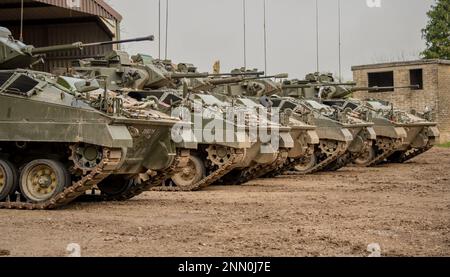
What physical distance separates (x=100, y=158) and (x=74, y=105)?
90 centimetres

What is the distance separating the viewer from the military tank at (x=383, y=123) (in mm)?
27625

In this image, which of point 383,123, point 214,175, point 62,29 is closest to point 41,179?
point 214,175

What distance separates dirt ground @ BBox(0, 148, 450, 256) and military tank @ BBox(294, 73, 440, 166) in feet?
28.9

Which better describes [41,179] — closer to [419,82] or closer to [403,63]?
[403,63]

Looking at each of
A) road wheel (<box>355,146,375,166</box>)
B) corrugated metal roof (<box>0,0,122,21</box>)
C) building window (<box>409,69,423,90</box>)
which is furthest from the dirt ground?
building window (<box>409,69,423,90</box>)

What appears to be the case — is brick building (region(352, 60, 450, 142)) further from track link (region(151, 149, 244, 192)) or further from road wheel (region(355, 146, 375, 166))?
track link (region(151, 149, 244, 192))

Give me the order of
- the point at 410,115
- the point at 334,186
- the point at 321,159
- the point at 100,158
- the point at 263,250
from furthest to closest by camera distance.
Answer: the point at 410,115 → the point at 321,159 → the point at 334,186 → the point at 100,158 → the point at 263,250

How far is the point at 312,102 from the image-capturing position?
2605 centimetres

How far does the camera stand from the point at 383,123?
2766 centimetres

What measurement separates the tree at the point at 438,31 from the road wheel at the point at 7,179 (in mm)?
40426

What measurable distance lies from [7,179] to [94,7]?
14.0 metres

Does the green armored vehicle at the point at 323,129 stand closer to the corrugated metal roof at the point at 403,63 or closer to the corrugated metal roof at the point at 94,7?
the corrugated metal roof at the point at 94,7
